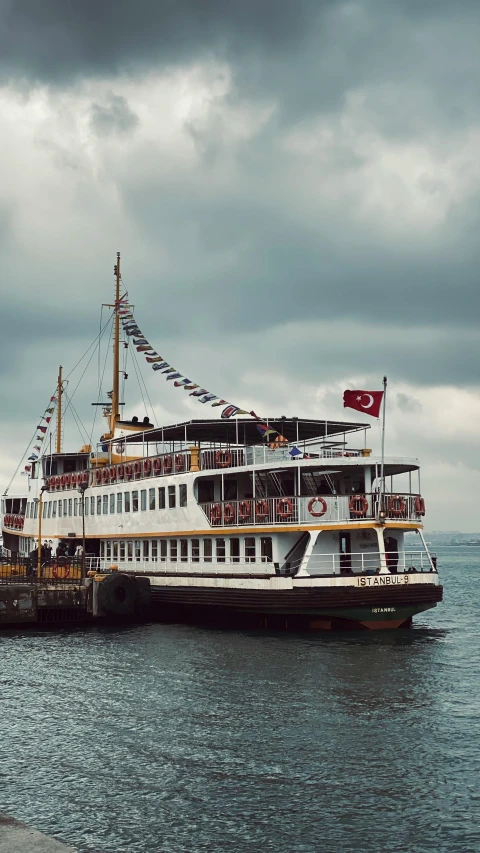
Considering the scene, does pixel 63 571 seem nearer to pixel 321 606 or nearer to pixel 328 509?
pixel 328 509

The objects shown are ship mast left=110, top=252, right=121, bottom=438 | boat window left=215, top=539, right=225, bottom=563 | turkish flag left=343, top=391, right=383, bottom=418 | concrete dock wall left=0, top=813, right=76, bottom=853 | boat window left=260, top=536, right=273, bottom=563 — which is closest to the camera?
concrete dock wall left=0, top=813, right=76, bottom=853

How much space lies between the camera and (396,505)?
3484 centimetres

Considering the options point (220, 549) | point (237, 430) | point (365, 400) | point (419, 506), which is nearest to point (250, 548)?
point (220, 549)

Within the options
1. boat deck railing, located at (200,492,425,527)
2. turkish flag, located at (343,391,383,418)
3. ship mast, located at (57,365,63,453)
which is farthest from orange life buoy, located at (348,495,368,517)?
ship mast, located at (57,365,63,453)

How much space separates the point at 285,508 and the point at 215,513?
14.5 feet

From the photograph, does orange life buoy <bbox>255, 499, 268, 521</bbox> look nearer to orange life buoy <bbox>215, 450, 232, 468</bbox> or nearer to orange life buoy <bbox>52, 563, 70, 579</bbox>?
orange life buoy <bbox>215, 450, 232, 468</bbox>

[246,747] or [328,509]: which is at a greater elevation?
[328,509]

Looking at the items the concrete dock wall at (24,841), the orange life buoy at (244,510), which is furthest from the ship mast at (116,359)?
the concrete dock wall at (24,841)

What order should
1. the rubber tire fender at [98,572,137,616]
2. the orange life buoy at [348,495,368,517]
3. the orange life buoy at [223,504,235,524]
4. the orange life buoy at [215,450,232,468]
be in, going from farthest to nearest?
the rubber tire fender at [98,572,137,616] → the orange life buoy at [215,450,232,468] → the orange life buoy at [223,504,235,524] → the orange life buoy at [348,495,368,517]

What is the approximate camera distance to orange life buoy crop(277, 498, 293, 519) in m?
34.9

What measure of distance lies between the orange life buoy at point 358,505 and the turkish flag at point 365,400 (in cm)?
338

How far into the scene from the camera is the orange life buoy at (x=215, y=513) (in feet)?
125

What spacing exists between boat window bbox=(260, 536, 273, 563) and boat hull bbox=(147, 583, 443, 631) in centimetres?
178

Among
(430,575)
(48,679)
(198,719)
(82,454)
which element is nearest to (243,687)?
(198,719)
